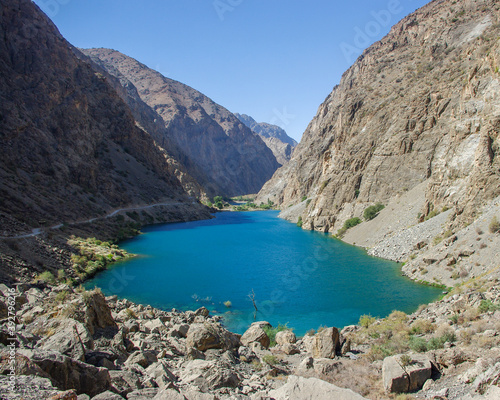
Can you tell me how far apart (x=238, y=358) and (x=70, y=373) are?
714cm

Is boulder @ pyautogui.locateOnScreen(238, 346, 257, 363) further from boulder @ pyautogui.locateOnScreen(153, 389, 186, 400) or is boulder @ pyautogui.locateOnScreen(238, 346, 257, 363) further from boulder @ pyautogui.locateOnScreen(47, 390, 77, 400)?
boulder @ pyautogui.locateOnScreen(47, 390, 77, 400)

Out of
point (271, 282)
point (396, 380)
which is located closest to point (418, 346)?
point (396, 380)

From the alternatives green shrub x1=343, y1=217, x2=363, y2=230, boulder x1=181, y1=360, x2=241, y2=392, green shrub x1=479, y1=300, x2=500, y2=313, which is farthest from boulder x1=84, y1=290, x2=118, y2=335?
green shrub x1=343, y1=217, x2=363, y2=230

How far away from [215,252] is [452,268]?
2833 cm

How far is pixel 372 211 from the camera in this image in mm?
51062

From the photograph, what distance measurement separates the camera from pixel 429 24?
74.3 m

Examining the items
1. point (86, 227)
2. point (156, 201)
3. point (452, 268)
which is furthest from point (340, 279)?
point (156, 201)

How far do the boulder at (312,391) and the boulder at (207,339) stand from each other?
5.76 meters

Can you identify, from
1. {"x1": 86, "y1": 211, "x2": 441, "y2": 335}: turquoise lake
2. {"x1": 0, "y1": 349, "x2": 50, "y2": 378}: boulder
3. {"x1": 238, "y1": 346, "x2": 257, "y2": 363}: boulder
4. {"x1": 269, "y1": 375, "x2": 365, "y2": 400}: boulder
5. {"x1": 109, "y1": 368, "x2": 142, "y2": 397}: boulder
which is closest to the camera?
{"x1": 0, "y1": 349, "x2": 50, "y2": 378}: boulder

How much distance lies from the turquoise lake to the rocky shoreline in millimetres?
6244

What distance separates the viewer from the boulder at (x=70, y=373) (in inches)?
290

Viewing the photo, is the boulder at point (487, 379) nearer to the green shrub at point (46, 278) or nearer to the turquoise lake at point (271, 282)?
the turquoise lake at point (271, 282)

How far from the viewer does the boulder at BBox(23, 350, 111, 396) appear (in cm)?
738

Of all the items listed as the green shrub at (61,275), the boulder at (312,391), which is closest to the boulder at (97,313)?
the boulder at (312,391)
